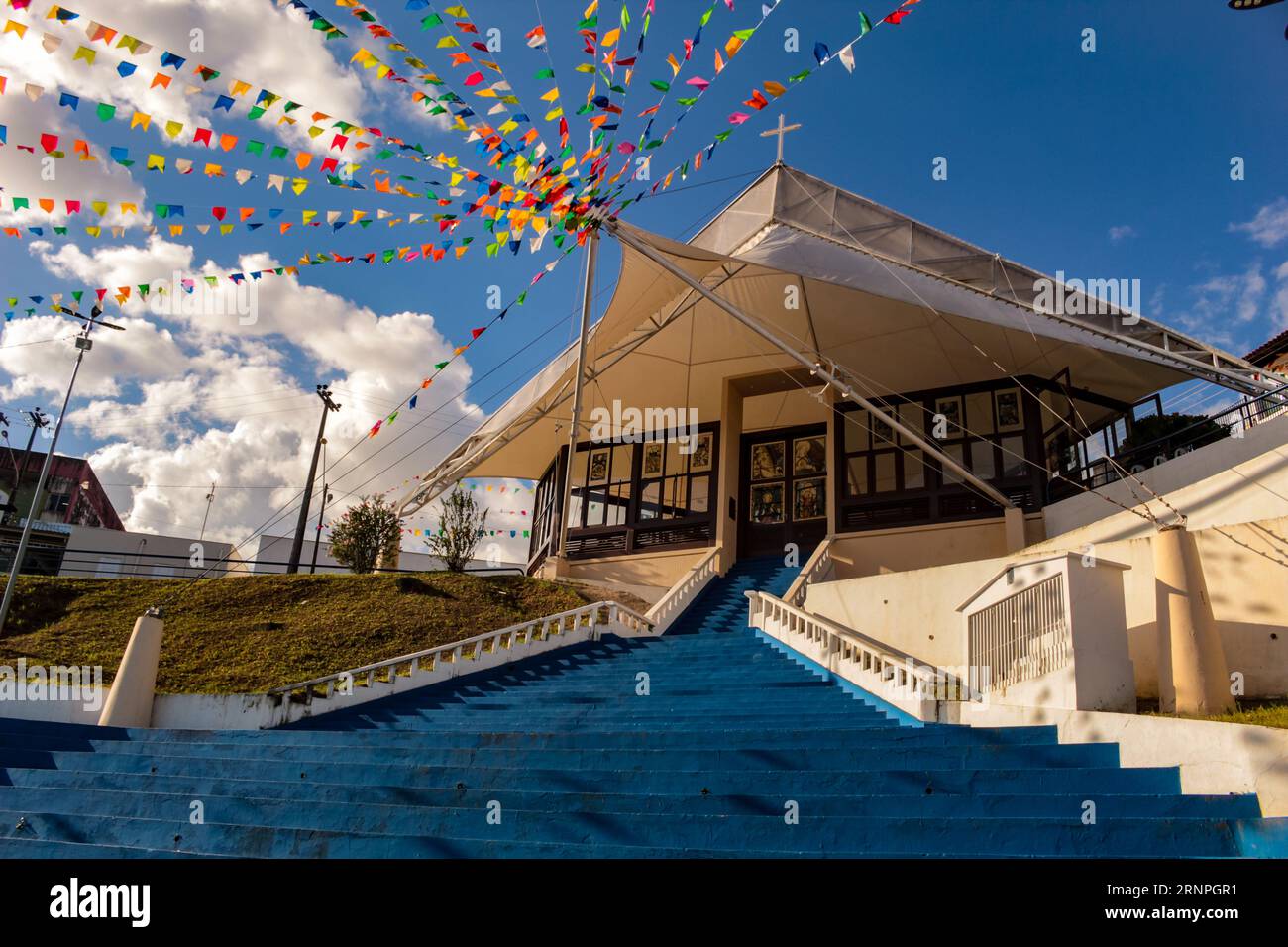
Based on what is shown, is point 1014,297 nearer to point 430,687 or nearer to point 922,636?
point 922,636

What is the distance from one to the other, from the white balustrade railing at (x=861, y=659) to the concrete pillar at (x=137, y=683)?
8.44 m

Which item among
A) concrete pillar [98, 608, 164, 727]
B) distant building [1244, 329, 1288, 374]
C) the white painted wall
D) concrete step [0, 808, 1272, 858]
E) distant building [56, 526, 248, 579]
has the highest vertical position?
distant building [1244, 329, 1288, 374]

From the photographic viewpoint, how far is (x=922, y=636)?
11.1 meters

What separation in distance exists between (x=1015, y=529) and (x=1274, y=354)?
12.8 meters

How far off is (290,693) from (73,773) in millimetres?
3012

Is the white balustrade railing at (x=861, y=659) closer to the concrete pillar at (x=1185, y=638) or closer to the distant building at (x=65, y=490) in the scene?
the concrete pillar at (x=1185, y=638)

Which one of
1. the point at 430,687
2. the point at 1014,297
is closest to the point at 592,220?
the point at 1014,297

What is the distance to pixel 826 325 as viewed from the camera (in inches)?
763

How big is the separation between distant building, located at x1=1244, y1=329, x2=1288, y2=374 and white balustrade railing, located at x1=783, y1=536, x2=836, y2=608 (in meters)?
13.6

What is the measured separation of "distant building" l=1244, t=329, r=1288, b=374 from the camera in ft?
76.2

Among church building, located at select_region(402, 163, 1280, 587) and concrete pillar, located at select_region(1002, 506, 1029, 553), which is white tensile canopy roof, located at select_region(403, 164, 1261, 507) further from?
concrete pillar, located at select_region(1002, 506, 1029, 553)

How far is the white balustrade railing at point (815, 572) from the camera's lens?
1616 centimetres

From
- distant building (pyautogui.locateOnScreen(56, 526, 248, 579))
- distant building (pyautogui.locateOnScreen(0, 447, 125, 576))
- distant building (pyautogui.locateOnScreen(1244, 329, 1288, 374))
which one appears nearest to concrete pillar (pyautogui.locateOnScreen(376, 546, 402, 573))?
distant building (pyautogui.locateOnScreen(56, 526, 248, 579))
